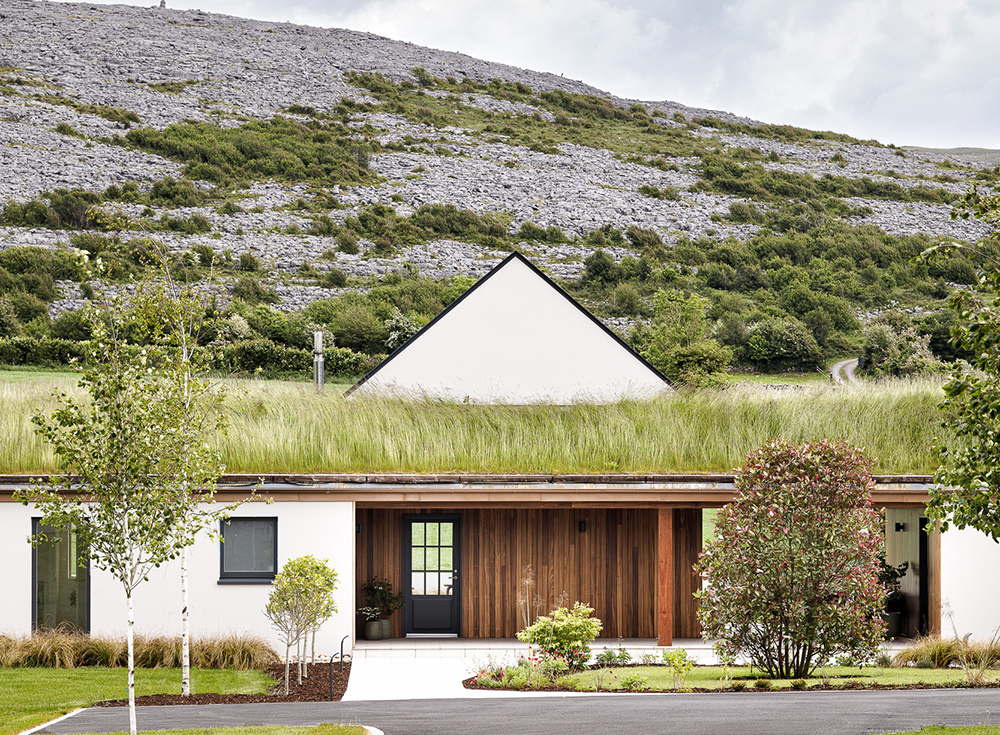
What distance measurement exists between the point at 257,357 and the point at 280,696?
28.5 meters

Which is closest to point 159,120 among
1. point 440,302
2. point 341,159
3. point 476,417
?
point 341,159

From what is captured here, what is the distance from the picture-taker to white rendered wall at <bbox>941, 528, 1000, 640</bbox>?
43.2ft

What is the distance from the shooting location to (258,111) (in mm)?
90125

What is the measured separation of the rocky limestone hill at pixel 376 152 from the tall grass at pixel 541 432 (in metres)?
42.7

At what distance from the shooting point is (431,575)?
1502 centimetres

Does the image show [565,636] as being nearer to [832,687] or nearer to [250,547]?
[832,687]

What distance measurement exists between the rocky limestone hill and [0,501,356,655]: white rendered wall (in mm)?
44753

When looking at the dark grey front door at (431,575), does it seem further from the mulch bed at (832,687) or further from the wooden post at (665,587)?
the mulch bed at (832,687)

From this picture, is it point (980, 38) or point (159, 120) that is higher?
point (980, 38)

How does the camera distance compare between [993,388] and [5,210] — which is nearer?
[993,388]

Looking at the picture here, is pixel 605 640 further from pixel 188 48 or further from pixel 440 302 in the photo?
pixel 188 48

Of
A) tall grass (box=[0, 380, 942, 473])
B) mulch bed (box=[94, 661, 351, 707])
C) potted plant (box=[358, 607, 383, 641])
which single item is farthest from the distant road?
mulch bed (box=[94, 661, 351, 707])

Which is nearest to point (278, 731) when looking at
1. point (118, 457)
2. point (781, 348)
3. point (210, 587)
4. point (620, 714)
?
point (118, 457)

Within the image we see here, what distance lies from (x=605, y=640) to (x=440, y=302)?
4165 cm
